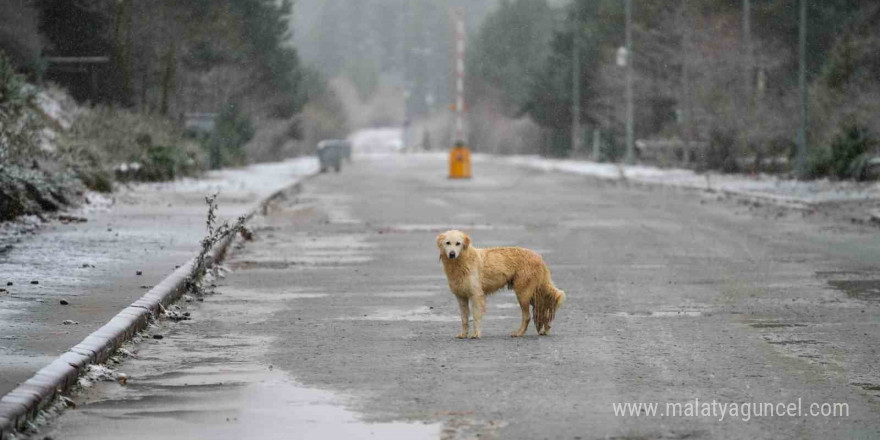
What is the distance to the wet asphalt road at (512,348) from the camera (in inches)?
328

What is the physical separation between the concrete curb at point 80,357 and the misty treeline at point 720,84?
28.9 metres

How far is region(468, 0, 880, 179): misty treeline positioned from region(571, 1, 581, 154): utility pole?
0.88 ft

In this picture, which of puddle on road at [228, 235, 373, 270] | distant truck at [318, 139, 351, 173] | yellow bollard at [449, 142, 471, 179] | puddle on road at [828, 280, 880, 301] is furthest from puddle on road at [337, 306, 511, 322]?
distant truck at [318, 139, 351, 173]

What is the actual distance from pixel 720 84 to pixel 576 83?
943 inches

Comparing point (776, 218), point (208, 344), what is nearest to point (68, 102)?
point (776, 218)

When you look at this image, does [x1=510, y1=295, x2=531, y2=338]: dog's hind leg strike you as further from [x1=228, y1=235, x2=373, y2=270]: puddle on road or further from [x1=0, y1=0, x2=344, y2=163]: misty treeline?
[x1=0, y1=0, x2=344, y2=163]: misty treeline

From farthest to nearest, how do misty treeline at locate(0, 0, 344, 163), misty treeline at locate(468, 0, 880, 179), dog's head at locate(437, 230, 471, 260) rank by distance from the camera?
misty treeline at locate(0, 0, 344, 163) → misty treeline at locate(468, 0, 880, 179) → dog's head at locate(437, 230, 471, 260)

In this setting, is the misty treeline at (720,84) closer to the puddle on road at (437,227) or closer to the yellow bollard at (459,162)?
the yellow bollard at (459,162)

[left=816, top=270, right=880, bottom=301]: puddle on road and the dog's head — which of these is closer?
the dog's head

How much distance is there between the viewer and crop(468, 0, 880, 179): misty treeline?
155 feet

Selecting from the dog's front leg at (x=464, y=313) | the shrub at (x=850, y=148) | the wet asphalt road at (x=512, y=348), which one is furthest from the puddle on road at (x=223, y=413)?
the shrub at (x=850, y=148)

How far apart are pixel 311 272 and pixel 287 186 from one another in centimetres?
2225

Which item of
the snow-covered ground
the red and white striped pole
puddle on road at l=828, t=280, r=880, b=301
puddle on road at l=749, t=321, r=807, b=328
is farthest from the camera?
the snow-covered ground

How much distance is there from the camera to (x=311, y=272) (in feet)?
56.9
